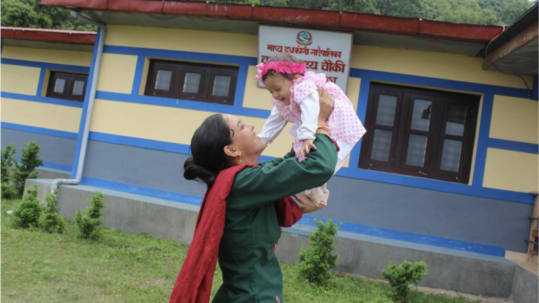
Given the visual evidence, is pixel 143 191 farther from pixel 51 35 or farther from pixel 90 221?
pixel 51 35

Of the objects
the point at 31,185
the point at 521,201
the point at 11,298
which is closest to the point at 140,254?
the point at 11,298

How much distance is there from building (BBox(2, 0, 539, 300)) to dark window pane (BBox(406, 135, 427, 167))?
0.8 inches

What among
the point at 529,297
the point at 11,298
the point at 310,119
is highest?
the point at 310,119

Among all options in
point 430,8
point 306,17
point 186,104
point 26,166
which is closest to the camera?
point 306,17

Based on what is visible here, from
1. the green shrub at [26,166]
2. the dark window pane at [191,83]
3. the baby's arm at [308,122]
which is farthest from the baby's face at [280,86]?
the green shrub at [26,166]

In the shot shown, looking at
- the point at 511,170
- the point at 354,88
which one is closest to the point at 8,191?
the point at 354,88

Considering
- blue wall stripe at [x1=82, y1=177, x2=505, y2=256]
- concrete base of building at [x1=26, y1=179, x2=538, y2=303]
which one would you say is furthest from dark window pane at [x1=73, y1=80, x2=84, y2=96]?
concrete base of building at [x1=26, y1=179, x2=538, y2=303]

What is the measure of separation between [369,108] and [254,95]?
1.80 m

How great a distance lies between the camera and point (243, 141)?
1737mm

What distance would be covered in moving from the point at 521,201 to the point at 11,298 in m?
6.43

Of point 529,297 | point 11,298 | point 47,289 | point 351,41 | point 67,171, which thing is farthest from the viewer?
point 67,171

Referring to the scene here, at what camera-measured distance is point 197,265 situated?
1550 mm

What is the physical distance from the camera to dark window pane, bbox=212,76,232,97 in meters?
7.05

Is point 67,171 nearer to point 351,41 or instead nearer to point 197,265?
point 351,41
